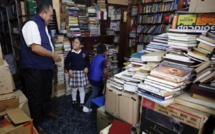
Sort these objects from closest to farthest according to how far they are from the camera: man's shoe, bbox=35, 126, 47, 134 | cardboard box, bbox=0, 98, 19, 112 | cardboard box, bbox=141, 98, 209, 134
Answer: cardboard box, bbox=141, 98, 209, 134, cardboard box, bbox=0, 98, 19, 112, man's shoe, bbox=35, 126, 47, 134

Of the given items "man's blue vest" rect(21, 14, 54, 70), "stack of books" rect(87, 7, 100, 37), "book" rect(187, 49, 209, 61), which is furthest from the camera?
"stack of books" rect(87, 7, 100, 37)

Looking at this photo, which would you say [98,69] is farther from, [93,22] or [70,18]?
[93,22]

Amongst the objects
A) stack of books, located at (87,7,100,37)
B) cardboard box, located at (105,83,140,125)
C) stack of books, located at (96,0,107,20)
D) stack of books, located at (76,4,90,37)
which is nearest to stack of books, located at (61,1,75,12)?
stack of books, located at (76,4,90,37)

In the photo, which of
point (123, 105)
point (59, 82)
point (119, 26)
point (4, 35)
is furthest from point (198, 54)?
point (4, 35)

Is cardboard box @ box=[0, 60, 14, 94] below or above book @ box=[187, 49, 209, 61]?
below

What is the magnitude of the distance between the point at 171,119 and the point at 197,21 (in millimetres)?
781

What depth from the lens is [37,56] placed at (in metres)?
1.66

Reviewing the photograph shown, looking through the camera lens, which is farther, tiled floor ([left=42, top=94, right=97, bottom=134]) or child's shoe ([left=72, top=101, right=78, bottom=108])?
child's shoe ([left=72, top=101, right=78, bottom=108])

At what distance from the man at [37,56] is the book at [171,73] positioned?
1.11m

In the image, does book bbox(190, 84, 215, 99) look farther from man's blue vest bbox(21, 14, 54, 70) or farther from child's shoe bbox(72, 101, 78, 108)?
child's shoe bbox(72, 101, 78, 108)

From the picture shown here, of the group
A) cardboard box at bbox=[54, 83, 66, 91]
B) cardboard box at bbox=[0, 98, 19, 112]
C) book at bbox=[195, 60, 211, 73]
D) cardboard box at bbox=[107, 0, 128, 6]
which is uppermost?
cardboard box at bbox=[107, 0, 128, 6]

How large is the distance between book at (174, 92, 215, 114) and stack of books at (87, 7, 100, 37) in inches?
91.6

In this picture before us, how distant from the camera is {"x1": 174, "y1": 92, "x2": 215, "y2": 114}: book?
3.10 feet

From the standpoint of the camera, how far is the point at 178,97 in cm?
107
